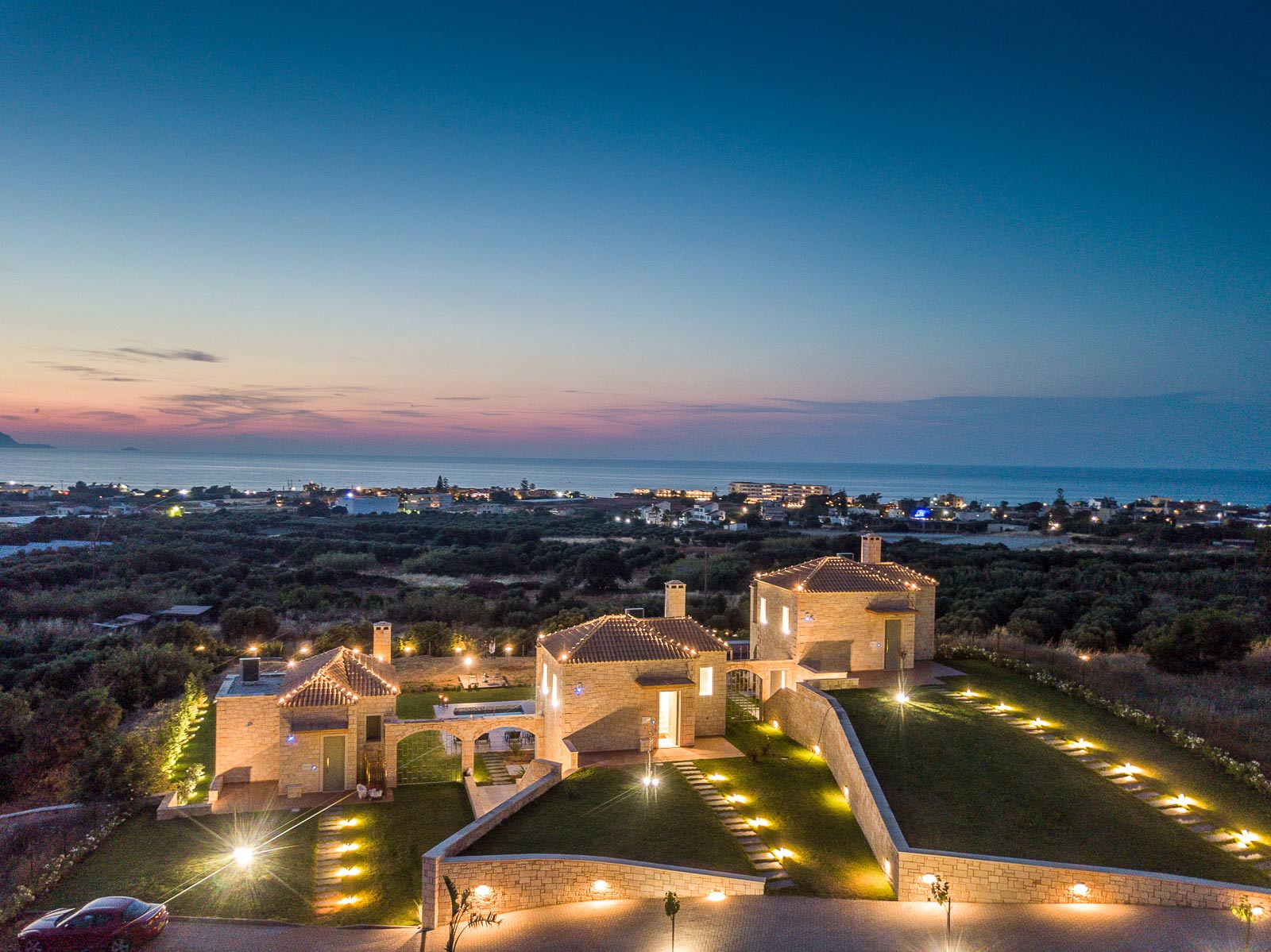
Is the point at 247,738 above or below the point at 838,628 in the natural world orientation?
below

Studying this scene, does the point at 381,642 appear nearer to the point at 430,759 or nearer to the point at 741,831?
the point at 430,759

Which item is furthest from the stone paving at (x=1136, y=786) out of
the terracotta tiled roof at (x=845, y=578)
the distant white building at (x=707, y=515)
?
the distant white building at (x=707, y=515)

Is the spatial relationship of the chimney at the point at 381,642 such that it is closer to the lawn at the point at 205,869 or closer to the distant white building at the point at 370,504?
the lawn at the point at 205,869

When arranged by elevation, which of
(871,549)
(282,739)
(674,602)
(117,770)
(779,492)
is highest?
(871,549)

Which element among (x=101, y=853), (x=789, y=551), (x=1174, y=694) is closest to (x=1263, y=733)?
(x=1174, y=694)

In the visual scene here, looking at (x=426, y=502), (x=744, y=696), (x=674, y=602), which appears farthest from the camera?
(x=426, y=502)

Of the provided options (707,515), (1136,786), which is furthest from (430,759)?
(707,515)
